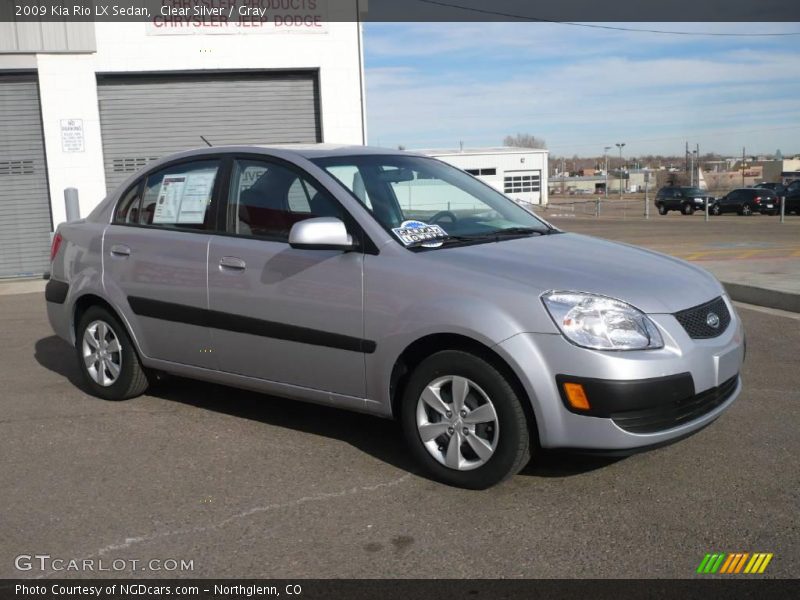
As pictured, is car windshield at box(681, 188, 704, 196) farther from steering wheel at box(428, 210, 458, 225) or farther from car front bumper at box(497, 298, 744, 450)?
car front bumper at box(497, 298, 744, 450)

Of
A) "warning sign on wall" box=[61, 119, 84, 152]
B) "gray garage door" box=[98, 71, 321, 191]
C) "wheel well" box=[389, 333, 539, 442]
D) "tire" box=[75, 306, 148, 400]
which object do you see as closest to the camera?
"wheel well" box=[389, 333, 539, 442]

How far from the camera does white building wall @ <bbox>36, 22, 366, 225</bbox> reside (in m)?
14.0

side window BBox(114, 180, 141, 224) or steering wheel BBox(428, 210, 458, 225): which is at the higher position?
side window BBox(114, 180, 141, 224)

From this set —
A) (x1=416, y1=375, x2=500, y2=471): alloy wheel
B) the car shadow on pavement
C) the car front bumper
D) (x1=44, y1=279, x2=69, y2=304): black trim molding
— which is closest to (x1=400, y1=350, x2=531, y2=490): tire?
(x1=416, y1=375, x2=500, y2=471): alloy wheel

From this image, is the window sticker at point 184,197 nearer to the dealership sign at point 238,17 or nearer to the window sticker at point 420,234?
the window sticker at point 420,234

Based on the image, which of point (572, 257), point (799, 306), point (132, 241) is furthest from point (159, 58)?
point (572, 257)

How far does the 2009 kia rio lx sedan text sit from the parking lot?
31 centimetres

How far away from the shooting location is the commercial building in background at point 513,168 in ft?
247

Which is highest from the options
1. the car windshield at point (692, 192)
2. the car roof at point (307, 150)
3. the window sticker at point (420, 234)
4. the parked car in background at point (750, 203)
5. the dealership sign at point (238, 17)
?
the dealership sign at point (238, 17)

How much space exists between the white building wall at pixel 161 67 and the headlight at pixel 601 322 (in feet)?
38.5

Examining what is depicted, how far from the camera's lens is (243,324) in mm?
4770

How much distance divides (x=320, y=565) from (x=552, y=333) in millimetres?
1394

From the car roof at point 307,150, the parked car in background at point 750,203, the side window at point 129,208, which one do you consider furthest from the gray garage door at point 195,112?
the parked car in background at point 750,203

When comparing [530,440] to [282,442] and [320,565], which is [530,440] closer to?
[320,565]
